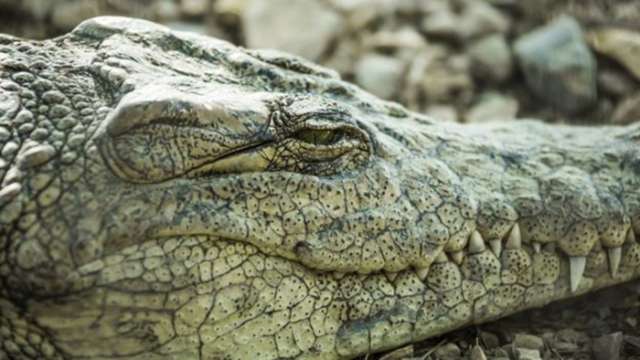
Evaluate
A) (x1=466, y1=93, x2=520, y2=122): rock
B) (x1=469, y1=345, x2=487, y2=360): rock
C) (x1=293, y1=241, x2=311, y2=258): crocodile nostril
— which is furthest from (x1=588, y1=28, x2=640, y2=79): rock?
(x1=293, y1=241, x2=311, y2=258): crocodile nostril

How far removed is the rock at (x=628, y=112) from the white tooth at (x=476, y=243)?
2.59m

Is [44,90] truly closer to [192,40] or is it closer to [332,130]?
[192,40]

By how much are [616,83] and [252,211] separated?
3.64 metres

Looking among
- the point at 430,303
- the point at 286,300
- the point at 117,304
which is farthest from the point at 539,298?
the point at 117,304

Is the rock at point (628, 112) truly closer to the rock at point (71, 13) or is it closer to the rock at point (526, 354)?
the rock at point (526, 354)

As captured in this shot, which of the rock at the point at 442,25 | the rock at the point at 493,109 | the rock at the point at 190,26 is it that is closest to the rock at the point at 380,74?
the rock at the point at 442,25

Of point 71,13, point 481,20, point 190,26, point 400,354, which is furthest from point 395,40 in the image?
point 400,354

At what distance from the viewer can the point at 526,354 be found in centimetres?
295

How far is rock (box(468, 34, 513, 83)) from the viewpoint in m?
5.77

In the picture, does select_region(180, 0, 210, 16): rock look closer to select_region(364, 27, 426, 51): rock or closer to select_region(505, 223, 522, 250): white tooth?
select_region(364, 27, 426, 51): rock

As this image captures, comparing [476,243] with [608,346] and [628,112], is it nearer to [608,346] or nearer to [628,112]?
[608,346]

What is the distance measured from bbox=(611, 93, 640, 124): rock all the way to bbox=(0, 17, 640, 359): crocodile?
2.05 metres

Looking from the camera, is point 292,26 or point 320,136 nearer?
point 320,136

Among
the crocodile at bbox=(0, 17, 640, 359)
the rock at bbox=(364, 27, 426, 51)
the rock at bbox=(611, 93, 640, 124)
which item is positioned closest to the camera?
the crocodile at bbox=(0, 17, 640, 359)
